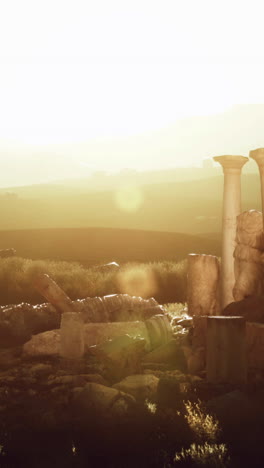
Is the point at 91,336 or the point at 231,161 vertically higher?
the point at 231,161

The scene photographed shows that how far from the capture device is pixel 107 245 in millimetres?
39125

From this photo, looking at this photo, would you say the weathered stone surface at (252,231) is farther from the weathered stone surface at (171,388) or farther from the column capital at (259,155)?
the weathered stone surface at (171,388)

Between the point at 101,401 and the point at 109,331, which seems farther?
the point at 109,331

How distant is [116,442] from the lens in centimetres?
711

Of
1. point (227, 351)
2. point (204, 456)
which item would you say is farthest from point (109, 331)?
Result: point (204, 456)

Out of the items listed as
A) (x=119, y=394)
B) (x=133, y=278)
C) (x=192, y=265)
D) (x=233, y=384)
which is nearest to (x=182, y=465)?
(x=119, y=394)

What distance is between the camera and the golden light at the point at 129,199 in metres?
75.6

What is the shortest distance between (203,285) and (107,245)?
24.6 meters

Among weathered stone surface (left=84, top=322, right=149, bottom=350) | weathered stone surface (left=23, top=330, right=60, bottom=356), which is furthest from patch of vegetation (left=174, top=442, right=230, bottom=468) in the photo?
weathered stone surface (left=23, top=330, right=60, bottom=356)

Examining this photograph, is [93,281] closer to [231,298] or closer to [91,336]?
[231,298]

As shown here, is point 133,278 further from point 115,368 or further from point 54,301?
point 115,368

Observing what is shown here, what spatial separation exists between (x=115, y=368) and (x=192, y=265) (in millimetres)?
5014

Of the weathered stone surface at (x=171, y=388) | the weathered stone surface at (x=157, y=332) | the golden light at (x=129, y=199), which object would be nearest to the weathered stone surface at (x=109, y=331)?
the weathered stone surface at (x=157, y=332)

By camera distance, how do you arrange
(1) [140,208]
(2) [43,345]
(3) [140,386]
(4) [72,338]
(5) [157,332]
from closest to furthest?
(3) [140,386] → (4) [72,338] → (5) [157,332] → (2) [43,345] → (1) [140,208]
